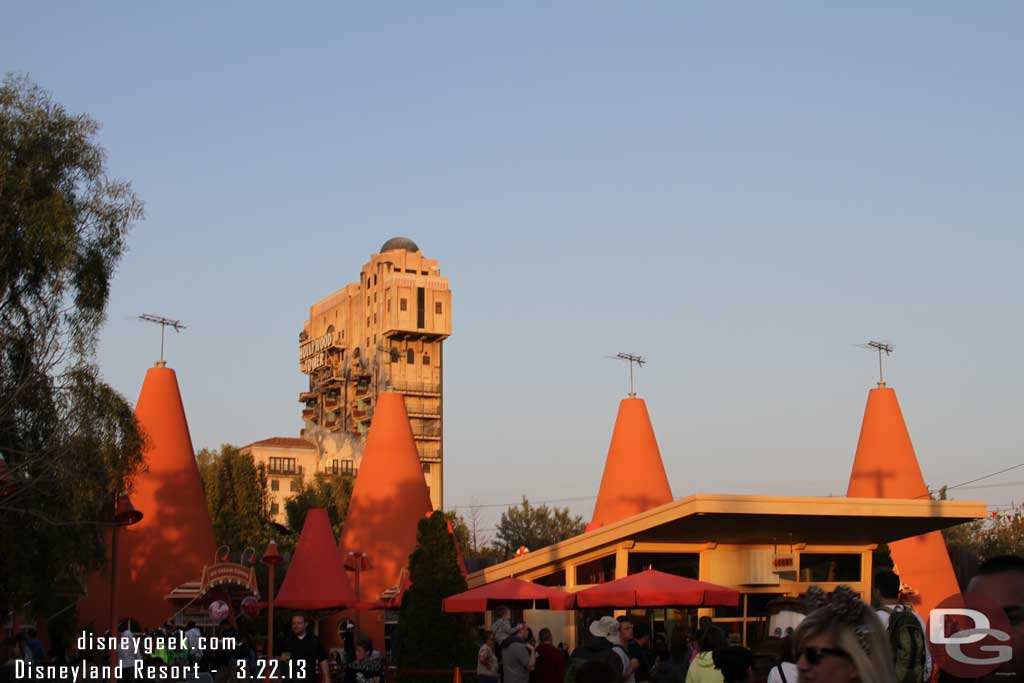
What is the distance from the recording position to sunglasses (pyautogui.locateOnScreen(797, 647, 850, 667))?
101 inches

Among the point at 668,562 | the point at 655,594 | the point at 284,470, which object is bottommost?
the point at 655,594

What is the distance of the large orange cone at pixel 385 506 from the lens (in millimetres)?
27781

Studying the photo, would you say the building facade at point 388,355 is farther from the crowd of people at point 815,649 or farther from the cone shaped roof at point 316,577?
the crowd of people at point 815,649

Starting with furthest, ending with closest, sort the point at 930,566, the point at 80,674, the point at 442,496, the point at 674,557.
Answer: the point at 442,496 → the point at 930,566 → the point at 674,557 → the point at 80,674

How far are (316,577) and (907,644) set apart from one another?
703 inches

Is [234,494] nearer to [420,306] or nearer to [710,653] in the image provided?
[420,306]

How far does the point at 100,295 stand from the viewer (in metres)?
20.1

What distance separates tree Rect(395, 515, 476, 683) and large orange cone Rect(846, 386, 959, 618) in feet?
44.0

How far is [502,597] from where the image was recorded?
15.8 meters

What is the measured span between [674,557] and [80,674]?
1089cm

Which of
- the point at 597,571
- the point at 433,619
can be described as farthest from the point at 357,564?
the point at 433,619

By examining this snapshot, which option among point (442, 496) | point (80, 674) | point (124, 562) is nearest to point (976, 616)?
point (80, 674)

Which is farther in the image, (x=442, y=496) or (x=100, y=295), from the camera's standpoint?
(x=442, y=496)

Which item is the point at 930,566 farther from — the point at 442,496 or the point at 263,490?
the point at 442,496
